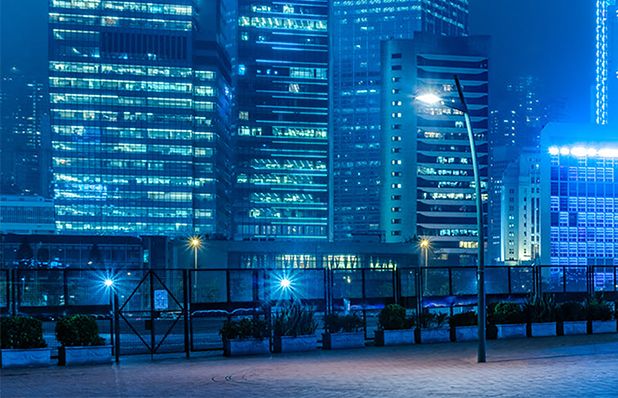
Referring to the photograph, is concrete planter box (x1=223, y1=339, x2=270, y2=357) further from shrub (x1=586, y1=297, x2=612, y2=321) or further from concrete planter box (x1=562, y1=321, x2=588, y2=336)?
shrub (x1=586, y1=297, x2=612, y2=321)

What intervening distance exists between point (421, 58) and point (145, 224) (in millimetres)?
67968

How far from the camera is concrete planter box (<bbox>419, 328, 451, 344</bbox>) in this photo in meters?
27.3

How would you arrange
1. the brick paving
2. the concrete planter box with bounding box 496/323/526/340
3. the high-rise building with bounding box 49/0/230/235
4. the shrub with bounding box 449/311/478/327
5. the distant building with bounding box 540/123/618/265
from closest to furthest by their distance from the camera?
the brick paving < the shrub with bounding box 449/311/478/327 < the concrete planter box with bounding box 496/323/526/340 < the high-rise building with bounding box 49/0/230/235 < the distant building with bounding box 540/123/618/265

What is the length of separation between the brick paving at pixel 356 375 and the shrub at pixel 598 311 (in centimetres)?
453

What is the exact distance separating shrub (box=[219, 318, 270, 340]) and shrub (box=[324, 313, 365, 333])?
2.20 metres

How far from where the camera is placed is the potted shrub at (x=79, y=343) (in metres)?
22.4

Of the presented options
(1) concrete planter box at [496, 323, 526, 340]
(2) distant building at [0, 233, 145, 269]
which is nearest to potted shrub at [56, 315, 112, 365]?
(1) concrete planter box at [496, 323, 526, 340]

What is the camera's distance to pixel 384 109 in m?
176

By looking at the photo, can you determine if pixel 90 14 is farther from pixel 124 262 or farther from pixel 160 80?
pixel 124 262

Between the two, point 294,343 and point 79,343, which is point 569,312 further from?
point 79,343

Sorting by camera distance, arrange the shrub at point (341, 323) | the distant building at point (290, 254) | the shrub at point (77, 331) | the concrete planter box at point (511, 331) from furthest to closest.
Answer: the distant building at point (290, 254) < the concrete planter box at point (511, 331) < the shrub at point (341, 323) < the shrub at point (77, 331)

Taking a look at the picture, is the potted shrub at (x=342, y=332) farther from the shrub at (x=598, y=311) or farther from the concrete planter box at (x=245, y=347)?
the shrub at (x=598, y=311)

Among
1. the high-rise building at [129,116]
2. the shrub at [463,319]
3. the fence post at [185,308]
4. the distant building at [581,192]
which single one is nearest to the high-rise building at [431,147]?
the distant building at [581,192]

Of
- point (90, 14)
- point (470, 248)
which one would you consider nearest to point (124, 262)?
point (90, 14)
